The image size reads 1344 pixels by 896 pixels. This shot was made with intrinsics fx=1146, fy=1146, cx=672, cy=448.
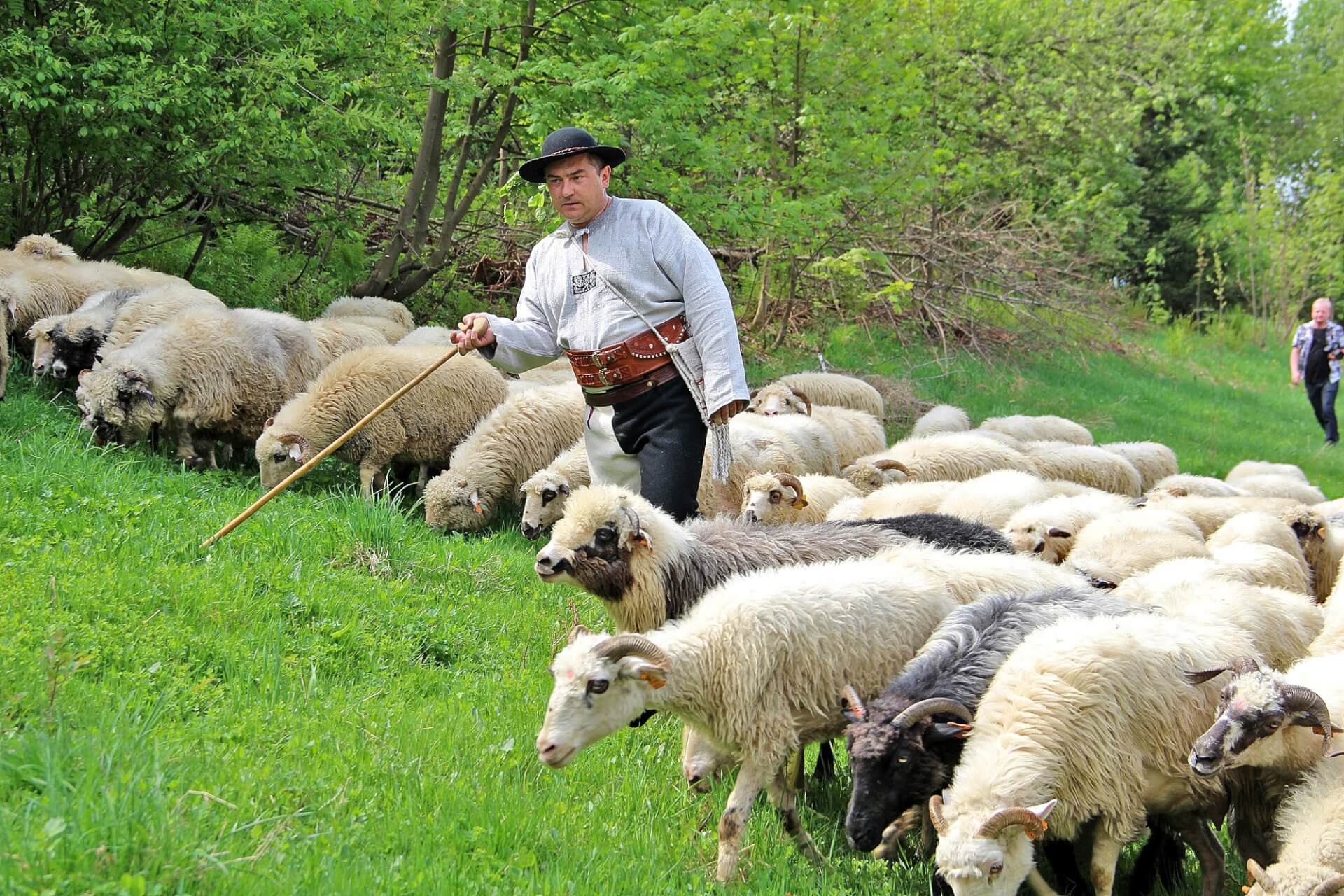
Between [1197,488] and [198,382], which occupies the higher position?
[198,382]

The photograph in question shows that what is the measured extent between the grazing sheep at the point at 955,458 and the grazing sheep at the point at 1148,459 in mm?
1820

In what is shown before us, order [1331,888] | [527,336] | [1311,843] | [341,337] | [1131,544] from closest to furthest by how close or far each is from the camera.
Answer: [1331,888], [1311,843], [527,336], [1131,544], [341,337]

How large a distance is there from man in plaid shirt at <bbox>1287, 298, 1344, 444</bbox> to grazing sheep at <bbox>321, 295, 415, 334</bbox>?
13.2 metres

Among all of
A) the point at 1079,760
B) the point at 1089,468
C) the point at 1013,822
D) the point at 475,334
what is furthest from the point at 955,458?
the point at 1013,822

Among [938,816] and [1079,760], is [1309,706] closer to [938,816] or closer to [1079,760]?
[1079,760]

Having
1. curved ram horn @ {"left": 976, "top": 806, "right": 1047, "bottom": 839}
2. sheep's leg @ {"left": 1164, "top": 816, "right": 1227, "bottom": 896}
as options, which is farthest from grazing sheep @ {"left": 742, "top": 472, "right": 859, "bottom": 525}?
curved ram horn @ {"left": 976, "top": 806, "right": 1047, "bottom": 839}

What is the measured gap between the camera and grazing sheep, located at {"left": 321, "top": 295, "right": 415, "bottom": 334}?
1223cm

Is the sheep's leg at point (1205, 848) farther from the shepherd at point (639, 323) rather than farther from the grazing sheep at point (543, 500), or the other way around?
the grazing sheep at point (543, 500)

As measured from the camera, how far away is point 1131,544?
7.32 m

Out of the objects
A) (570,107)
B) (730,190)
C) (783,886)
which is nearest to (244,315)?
(570,107)

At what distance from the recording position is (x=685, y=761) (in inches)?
185

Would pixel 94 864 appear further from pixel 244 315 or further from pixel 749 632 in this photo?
pixel 244 315

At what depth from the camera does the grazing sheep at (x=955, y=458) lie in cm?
1019

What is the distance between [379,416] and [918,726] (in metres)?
5.68
